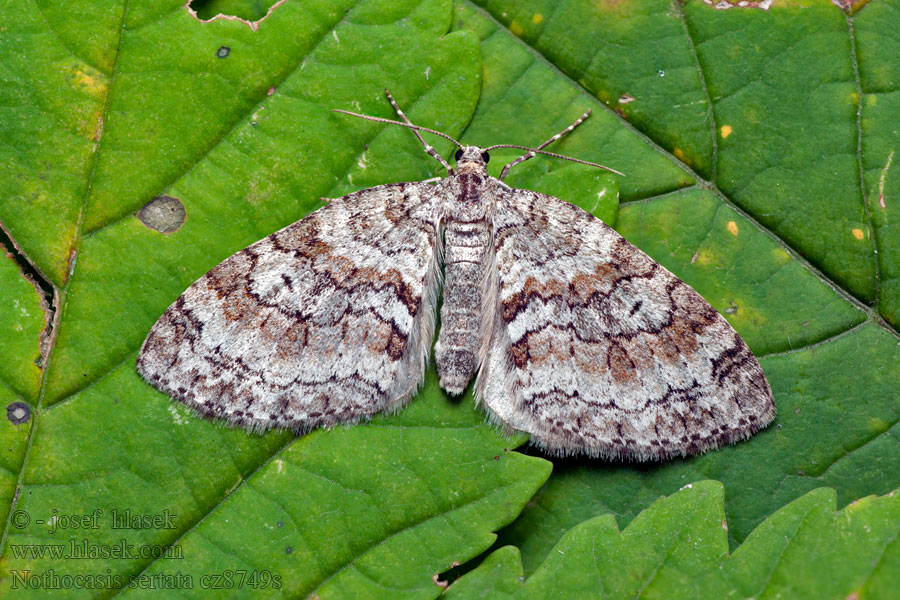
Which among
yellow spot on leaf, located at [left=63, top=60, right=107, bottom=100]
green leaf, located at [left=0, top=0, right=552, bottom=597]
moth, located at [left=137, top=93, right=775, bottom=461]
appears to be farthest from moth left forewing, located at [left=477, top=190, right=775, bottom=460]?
yellow spot on leaf, located at [left=63, top=60, right=107, bottom=100]

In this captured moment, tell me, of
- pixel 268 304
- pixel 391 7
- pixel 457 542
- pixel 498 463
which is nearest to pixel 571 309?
pixel 498 463

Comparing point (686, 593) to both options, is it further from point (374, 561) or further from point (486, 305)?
point (486, 305)

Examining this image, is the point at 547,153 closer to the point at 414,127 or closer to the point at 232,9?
the point at 414,127

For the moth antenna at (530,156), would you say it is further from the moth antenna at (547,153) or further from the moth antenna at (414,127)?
the moth antenna at (414,127)

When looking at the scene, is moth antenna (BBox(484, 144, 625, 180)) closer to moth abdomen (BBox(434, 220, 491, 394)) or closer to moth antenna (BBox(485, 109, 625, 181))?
moth antenna (BBox(485, 109, 625, 181))

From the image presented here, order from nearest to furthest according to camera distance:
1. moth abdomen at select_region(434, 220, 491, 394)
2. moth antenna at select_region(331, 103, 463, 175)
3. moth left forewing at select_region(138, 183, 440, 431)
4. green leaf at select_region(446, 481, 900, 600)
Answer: green leaf at select_region(446, 481, 900, 600) → moth left forewing at select_region(138, 183, 440, 431) → moth abdomen at select_region(434, 220, 491, 394) → moth antenna at select_region(331, 103, 463, 175)

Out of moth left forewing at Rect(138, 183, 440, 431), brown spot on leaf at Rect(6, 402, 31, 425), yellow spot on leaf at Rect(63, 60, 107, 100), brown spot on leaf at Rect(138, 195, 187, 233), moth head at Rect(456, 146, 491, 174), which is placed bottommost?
brown spot on leaf at Rect(6, 402, 31, 425)

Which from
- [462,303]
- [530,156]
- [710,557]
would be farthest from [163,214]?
[710,557]
